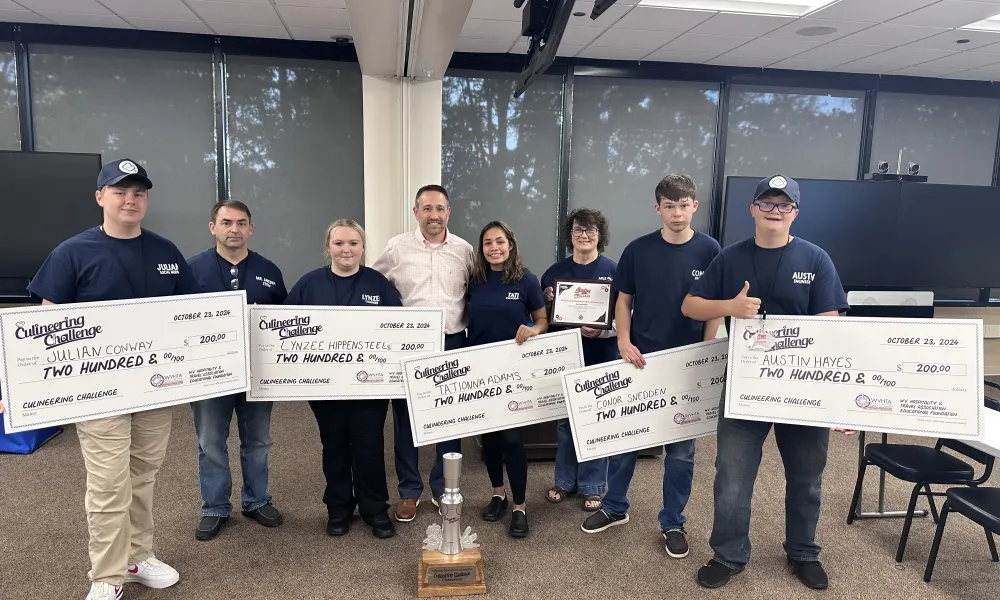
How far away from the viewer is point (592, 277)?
3.01 m

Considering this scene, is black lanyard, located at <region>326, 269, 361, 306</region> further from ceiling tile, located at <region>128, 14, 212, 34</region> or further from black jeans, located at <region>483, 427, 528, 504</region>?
ceiling tile, located at <region>128, 14, 212, 34</region>

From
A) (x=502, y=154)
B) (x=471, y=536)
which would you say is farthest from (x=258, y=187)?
(x=471, y=536)

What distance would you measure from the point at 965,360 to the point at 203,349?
2861 mm

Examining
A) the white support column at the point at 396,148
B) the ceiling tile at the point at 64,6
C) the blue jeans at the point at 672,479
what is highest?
the ceiling tile at the point at 64,6

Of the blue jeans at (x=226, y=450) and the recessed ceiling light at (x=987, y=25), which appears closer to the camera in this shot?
the blue jeans at (x=226, y=450)

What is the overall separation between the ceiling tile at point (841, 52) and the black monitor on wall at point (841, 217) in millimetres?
1046

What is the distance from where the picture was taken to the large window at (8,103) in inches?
184

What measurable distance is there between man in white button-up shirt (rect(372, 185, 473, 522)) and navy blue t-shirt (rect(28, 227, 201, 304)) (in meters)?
0.99

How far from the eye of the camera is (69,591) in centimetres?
225

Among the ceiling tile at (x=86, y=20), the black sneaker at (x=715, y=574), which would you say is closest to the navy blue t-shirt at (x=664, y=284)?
the black sneaker at (x=715, y=574)

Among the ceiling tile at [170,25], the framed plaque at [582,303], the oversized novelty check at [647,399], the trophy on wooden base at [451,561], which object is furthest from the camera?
the ceiling tile at [170,25]

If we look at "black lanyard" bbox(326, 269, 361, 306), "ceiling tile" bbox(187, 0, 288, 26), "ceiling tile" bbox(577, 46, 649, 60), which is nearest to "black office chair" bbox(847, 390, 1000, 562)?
"black lanyard" bbox(326, 269, 361, 306)

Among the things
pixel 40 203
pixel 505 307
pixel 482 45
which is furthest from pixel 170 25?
pixel 505 307

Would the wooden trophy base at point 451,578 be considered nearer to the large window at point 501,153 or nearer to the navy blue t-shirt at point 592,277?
the navy blue t-shirt at point 592,277
